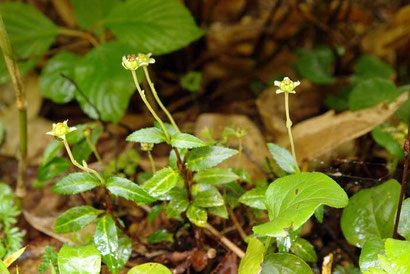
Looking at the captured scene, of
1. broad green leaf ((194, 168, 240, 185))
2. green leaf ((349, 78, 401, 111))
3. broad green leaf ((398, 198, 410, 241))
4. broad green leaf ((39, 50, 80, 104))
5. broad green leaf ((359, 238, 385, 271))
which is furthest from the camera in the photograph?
broad green leaf ((39, 50, 80, 104))

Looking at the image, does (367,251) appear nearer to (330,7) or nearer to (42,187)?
(42,187)

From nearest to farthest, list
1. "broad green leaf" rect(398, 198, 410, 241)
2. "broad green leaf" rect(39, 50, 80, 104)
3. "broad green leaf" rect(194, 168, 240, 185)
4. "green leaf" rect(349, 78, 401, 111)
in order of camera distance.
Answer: "broad green leaf" rect(398, 198, 410, 241) < "broad green leaf" rect(194, 168, 240, 185) < "green leaf" rect(349, 78, 401, 111) < "broad green leaf" rect(39, 50, 80, 104)

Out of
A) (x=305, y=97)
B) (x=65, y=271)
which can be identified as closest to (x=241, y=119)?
(x=305, y=97)

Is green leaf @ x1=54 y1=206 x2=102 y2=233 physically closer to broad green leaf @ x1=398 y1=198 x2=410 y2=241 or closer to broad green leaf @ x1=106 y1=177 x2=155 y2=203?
broad green leaf @ x1=106 y1=177 x2=155 y2=203

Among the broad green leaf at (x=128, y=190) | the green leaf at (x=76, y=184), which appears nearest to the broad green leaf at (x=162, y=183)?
the broad green leaf at (x=128, y=190)

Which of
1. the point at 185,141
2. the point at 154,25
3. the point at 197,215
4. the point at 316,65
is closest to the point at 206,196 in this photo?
the point at 197,215

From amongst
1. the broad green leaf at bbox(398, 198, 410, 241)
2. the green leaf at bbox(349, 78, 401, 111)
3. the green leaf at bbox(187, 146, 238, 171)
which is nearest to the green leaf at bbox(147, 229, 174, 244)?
the green leaf at bbox(187, 146, 238, 171)
